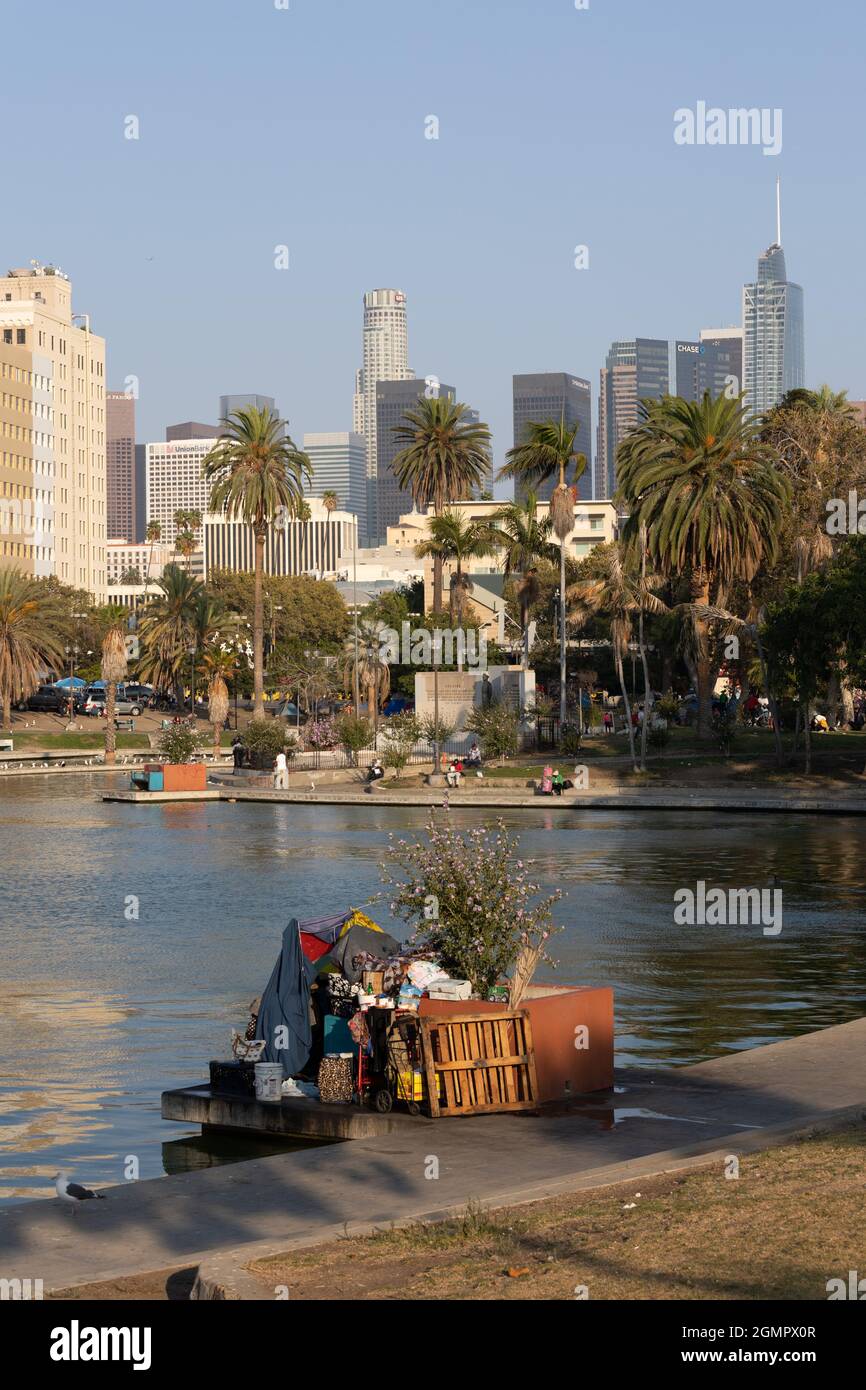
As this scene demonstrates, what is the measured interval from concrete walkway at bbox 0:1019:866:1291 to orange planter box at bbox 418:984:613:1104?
1.04 feet

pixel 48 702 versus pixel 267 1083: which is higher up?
pixel 48 702

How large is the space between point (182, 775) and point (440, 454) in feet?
146

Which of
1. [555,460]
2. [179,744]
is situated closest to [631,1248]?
[179,744]

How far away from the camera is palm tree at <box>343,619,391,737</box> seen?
4284 inches

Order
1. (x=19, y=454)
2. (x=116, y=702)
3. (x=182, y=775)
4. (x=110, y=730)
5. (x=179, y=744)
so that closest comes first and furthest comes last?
1. (x=182, y=775)
2. (x=179, y=744)
3. (x=110, y=730)
4. (x=116, y=702)
5. (x=19, y=454)

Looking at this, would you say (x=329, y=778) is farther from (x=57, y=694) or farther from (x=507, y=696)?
(x=57, y=694)

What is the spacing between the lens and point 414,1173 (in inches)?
485

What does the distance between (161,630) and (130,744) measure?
77.6 feet

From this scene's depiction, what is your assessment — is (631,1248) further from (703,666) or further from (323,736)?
(323,736)

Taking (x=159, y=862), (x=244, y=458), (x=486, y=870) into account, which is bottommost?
(x=159, y=862)

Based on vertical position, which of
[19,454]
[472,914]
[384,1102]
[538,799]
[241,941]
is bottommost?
[241,941]

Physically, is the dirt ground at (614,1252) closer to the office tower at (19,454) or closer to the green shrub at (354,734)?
the green shrub at (354,734)

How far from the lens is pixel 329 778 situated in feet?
239
